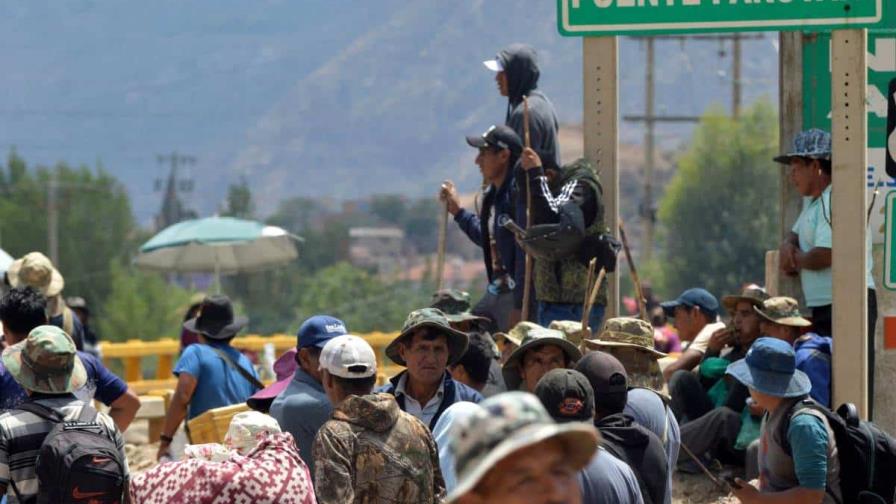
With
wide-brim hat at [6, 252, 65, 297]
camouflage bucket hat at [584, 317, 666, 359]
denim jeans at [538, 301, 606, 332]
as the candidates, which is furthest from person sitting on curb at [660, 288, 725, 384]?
wide-brim hat at [6, 252, 65, 297]

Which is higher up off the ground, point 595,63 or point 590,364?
point 595,63

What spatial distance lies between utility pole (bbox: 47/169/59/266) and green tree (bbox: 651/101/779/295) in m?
44.0

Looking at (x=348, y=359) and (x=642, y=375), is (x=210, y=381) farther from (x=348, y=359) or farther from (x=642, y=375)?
(x=348, y=359)

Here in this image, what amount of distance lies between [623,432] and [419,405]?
116 centimetres

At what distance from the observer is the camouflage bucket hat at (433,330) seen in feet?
23.9

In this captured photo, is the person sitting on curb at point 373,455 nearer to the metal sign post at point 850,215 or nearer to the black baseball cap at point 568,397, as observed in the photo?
the black baseball cap at point 568,397

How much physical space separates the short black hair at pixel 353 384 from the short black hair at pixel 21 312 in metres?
2.19

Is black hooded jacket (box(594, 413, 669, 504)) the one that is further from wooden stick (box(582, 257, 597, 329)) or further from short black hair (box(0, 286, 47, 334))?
short black hair (box(0, 286, 47, 334))

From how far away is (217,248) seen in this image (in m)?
21.4

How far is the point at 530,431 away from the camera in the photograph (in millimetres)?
3762

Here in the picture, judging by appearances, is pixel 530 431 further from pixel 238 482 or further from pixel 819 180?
pixel 819 180

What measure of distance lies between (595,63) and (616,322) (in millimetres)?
1549

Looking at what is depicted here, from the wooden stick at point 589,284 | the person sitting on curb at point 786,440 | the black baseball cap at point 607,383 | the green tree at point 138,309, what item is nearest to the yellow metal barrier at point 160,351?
the wooden stick at point 589,284

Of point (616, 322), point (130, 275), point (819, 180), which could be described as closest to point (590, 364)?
point (616, 322)
